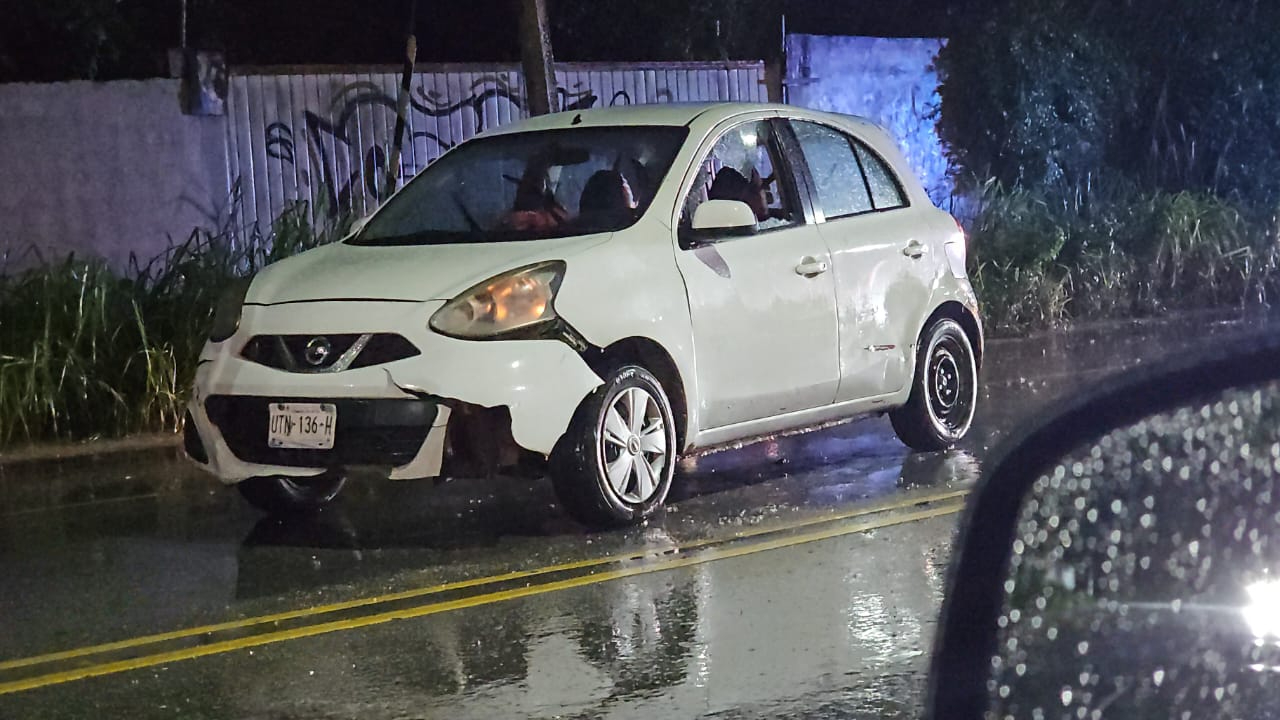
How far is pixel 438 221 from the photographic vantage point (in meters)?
8.09

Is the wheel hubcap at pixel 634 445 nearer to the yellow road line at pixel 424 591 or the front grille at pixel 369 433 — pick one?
the yellow road line at pixel 424 591

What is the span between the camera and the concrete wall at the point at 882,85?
58.0ft

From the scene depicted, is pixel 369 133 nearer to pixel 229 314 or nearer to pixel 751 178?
pixel 751 178

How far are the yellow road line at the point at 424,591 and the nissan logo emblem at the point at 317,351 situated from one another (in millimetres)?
1053

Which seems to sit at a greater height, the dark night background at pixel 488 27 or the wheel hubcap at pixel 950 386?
the dark night background at pixel 488 27

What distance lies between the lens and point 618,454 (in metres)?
7.30

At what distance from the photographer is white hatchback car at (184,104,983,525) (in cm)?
693

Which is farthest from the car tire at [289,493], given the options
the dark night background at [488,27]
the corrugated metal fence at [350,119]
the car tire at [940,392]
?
the dark night background at [488,27]

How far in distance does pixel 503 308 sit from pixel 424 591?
1.19 meters

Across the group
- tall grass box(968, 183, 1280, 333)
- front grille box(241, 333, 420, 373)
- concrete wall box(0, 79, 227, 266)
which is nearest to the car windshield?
front grille box(241, 333, 420, 373)

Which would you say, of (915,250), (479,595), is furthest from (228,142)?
(479,595)

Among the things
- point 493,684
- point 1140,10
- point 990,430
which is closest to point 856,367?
point 990,430

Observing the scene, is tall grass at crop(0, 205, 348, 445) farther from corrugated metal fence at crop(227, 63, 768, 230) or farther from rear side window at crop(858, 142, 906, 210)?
rear side window at crop(858, 142, 906, 210)

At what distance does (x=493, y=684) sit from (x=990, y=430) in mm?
5067
